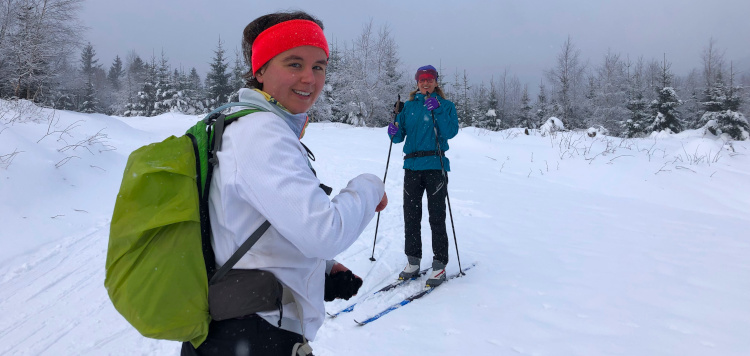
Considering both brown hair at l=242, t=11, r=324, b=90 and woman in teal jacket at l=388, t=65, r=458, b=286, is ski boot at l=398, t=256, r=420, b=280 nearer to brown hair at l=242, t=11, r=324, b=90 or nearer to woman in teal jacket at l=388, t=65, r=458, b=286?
woman in teal jacket at l=388, t=65, r=458, b=286

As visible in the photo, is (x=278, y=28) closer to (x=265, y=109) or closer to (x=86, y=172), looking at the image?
(x=265, y=109)

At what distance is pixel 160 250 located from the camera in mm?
978

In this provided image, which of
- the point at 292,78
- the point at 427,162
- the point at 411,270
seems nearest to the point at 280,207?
the point at 292,78

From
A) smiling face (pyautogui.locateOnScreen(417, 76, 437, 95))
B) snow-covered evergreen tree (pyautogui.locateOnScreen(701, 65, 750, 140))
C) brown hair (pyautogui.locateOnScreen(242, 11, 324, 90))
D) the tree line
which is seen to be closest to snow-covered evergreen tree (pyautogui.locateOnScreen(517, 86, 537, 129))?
the tree line

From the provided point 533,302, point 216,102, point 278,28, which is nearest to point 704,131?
point 533,302

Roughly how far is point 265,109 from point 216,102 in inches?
Answer: 1604

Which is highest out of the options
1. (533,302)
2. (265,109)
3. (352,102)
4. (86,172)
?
(352,102)

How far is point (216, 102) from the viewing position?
38.2 m

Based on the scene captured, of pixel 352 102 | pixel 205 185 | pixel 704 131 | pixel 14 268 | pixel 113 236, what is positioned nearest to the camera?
pixel 113 236

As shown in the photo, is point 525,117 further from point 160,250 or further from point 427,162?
point 160,250

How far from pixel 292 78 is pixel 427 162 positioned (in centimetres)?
294

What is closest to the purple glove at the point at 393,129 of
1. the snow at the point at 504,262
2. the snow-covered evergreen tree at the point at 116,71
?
the snow at the point at 504,262

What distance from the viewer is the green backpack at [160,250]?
97 cm

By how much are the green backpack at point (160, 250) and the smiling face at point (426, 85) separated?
3.50 metres
